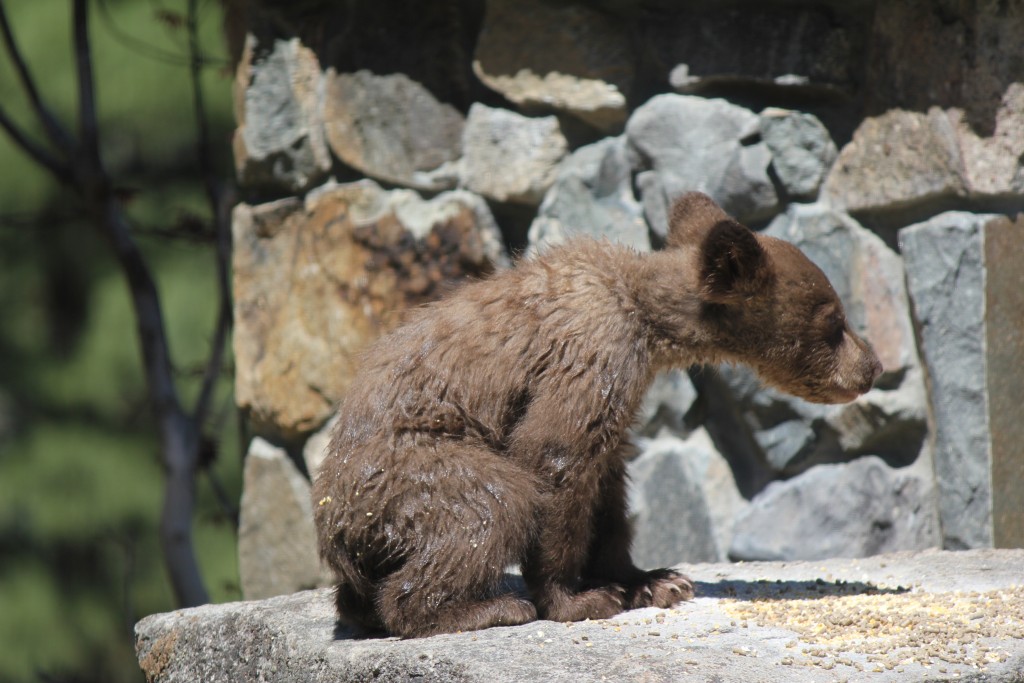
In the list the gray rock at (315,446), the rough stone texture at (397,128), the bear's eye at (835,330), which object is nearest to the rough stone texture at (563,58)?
the rough stone texture at (397,128)

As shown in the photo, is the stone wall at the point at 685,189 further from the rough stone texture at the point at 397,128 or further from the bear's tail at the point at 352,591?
the bear's tail at the point at 352,591

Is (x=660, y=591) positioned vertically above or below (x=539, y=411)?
below

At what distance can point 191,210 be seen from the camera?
676 cm

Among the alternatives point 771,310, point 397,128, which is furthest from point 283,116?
point 771,310

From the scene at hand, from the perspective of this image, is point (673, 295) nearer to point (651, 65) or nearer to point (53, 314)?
point (651, 65)

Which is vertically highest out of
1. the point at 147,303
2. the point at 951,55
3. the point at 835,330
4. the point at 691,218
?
the point at 951,55

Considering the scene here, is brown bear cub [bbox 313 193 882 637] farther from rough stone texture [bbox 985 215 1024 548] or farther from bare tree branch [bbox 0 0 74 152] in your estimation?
bare tree branch [bbox 0 0 74 152]

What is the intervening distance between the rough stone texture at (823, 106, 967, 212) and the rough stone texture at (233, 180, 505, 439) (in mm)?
1317

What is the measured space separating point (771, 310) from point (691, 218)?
0.37 metres

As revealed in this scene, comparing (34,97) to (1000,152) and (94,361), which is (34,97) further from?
(1000,152)

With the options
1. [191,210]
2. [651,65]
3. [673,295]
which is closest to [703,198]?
[673,295]

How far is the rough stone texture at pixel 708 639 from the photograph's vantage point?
102 inches

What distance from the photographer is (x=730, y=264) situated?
3.25 meters

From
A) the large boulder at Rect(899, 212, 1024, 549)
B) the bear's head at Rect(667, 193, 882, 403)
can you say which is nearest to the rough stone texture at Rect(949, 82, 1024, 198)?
the large boulder at Rect(899, 212, 1024, 549)
